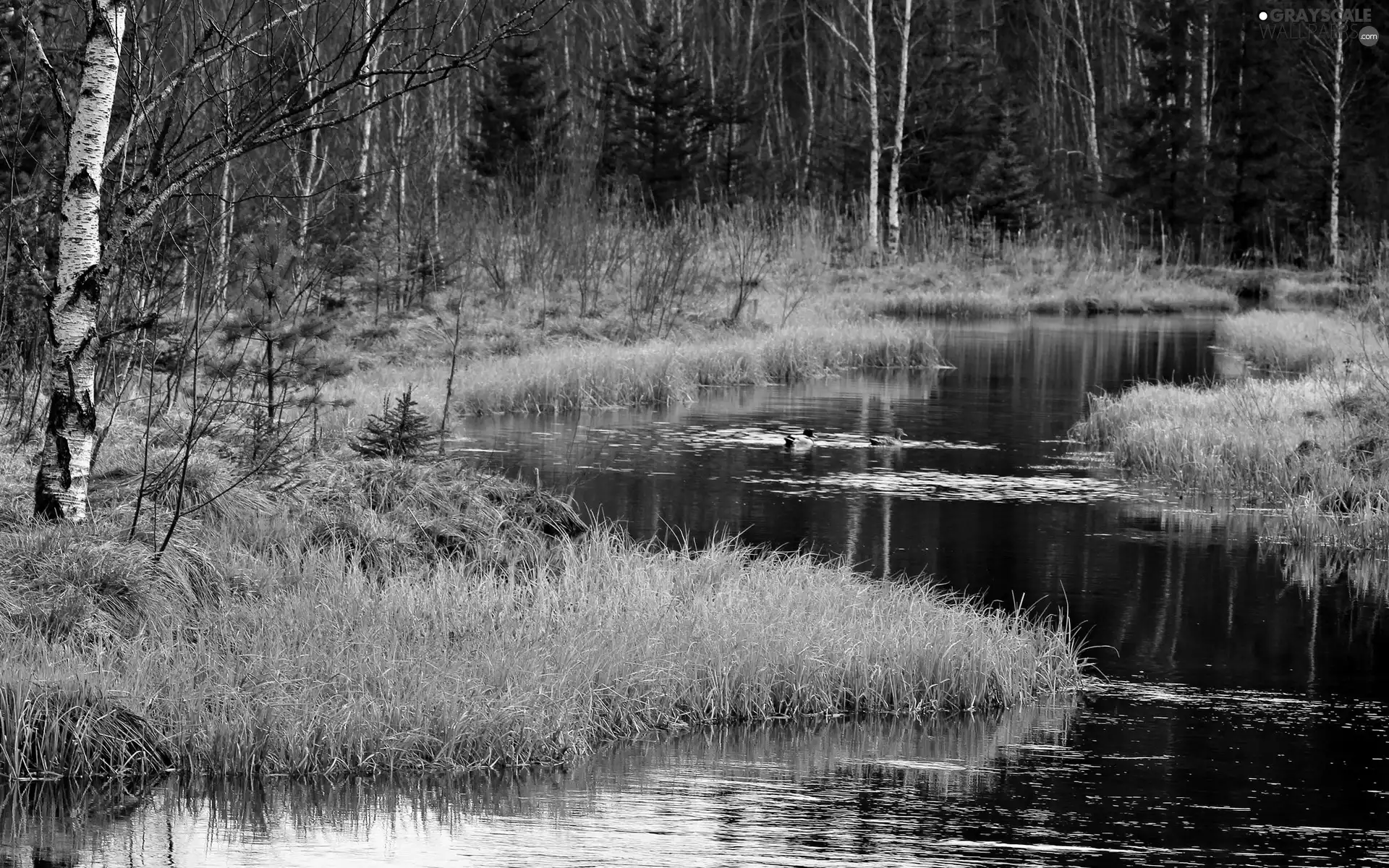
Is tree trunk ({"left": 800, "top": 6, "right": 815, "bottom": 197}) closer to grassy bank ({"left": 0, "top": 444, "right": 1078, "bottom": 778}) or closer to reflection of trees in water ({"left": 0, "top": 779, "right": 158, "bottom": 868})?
grassy bank ({"left": 0, "top": 444, "right": 1078, "bottom": 778})

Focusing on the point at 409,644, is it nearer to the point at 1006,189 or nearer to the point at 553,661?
the point at 553,661

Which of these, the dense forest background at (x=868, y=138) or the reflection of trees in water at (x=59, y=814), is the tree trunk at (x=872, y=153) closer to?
the dense forest background at (x=868, y=138)

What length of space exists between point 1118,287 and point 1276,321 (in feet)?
38.9

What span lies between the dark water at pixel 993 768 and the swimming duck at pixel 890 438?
12.4 ft

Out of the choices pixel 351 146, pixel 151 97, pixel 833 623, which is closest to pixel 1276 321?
pixel 351 146

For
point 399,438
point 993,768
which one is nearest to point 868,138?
point 399,438

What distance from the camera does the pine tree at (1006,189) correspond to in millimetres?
43906

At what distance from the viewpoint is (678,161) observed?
43531mm

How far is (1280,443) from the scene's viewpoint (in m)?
16.1

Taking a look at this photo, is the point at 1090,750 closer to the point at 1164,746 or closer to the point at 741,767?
the point at 1164,746

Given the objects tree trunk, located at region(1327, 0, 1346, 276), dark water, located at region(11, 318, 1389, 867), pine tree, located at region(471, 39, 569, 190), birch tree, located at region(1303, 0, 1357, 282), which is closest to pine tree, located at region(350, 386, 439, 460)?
dark water, located at region(11, 318, 1389, 867)

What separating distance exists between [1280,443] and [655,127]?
94.4ft

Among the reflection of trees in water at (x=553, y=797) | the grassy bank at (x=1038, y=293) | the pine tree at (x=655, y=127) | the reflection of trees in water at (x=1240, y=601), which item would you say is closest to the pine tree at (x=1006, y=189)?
the grassy bank at (x=1038, y=293)

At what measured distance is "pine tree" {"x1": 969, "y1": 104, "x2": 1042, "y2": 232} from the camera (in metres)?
43.9
